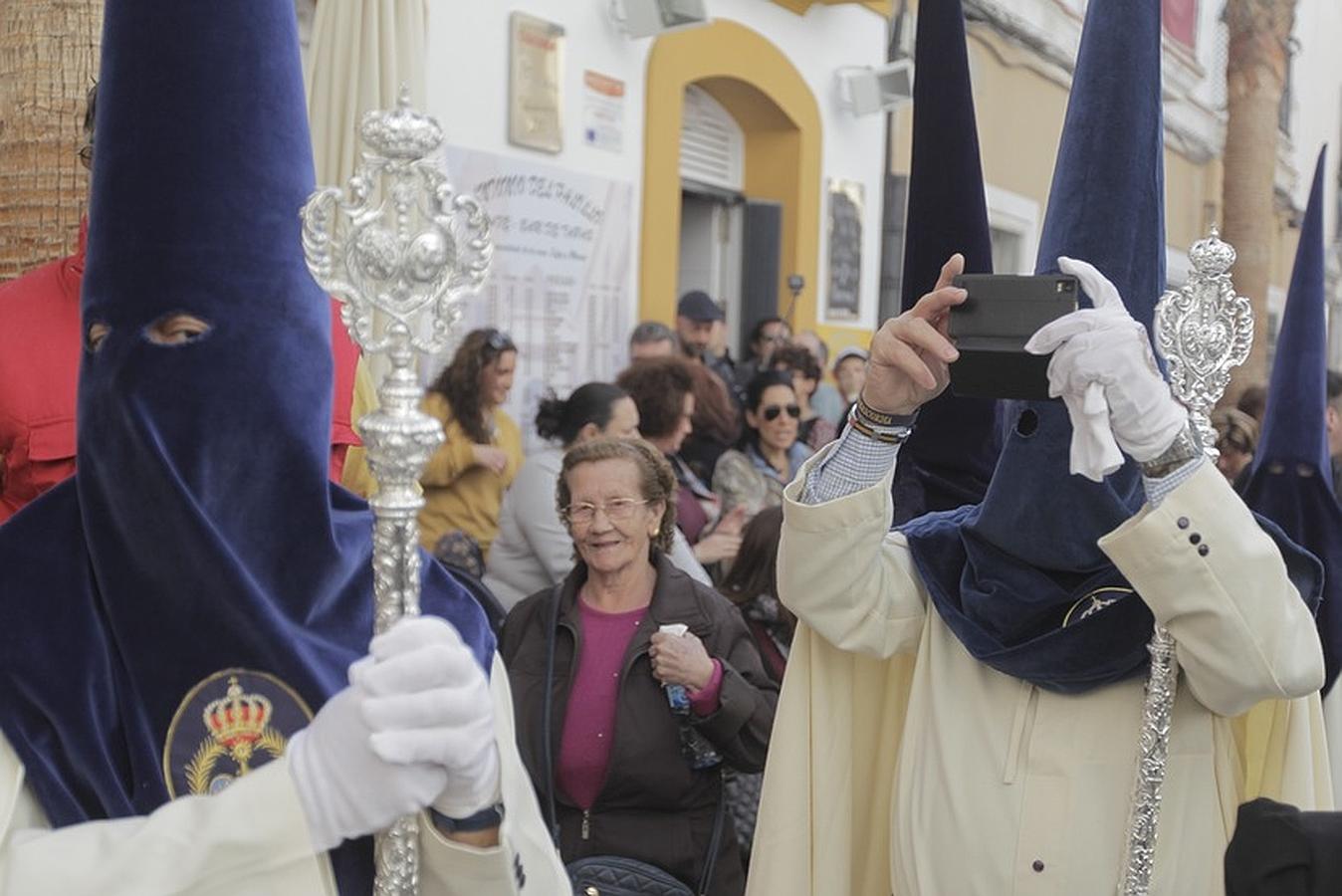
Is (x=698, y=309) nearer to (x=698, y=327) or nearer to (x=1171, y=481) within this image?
(x=698, y=327)

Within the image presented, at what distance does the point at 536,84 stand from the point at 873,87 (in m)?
3.56

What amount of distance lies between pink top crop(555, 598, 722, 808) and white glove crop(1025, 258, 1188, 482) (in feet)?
4.34

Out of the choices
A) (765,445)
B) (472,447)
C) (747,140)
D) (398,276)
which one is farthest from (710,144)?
(398,276)

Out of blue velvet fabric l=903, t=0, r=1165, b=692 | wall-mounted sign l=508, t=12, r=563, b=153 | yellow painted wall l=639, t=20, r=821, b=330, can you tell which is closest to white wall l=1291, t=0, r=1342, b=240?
yellow painted wall l=639, t=20, r=821, b=330

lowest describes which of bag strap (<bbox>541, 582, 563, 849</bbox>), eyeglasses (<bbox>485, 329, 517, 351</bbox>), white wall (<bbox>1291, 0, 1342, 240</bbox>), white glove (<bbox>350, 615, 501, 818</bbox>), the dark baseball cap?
bag strap (<bbox>541, 582, 563, 849</bbox>)

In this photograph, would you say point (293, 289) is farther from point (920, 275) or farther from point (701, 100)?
point (701, 100)

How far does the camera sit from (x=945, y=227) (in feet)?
8.90

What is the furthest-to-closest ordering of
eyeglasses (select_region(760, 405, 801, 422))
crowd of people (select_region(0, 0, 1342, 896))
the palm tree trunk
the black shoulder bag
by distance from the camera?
the palm tree trunk < eyeglasses (select_region(760, 405, 801, 422)) < the black shoulder bag < crowd of people (select_region(0, 0, 1342, 896))

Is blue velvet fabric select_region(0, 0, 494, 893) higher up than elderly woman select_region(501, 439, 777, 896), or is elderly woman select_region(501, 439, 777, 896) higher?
blue velvet fabric select_region(0, 0, 494, 893)

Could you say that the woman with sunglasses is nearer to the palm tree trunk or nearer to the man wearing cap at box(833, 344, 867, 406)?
the man wearing cap at box(833, 344, 867, 406)

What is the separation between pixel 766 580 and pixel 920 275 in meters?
1.24

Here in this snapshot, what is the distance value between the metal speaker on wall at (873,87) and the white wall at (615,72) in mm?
98

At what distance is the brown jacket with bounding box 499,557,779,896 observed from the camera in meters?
3.10

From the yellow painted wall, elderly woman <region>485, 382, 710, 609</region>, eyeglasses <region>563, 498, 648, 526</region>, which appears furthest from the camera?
the yellow painted wall
